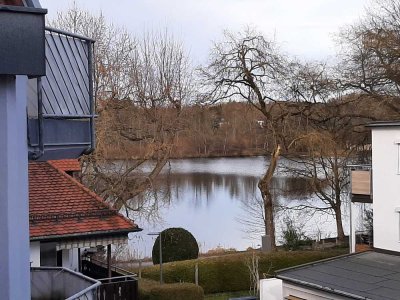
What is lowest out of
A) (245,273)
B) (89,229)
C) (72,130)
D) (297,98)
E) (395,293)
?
(245,273)

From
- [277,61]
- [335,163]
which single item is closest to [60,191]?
[277,61]

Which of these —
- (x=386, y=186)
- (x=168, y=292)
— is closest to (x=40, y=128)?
(x=168, y=292)

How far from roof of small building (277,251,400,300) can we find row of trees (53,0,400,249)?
322 inches

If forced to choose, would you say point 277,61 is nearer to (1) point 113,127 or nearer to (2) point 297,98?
(2) point 297,98

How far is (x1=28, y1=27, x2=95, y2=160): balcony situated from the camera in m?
4.00

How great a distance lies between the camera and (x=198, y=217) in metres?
30.0

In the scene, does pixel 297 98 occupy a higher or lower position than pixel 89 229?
higher

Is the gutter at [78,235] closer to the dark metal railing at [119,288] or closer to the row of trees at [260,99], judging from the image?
the dark metal railing at [119,288]

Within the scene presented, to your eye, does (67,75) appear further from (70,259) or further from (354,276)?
(354,276)

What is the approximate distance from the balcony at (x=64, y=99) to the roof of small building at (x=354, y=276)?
918 cm

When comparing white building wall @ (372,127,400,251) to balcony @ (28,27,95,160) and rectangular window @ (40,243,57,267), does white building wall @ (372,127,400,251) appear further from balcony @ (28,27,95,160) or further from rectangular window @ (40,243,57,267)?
balcony @ (28,27,95,160)

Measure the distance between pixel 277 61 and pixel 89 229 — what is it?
13334 mm

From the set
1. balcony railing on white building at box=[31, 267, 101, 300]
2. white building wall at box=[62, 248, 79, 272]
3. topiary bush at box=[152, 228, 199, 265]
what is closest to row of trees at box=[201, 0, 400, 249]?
topiary bush at box=[152, 228, 199, 265]

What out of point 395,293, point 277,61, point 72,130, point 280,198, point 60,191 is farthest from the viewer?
point 280,198
